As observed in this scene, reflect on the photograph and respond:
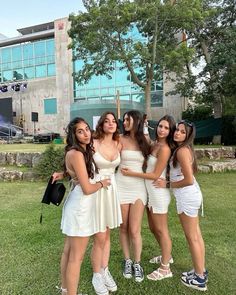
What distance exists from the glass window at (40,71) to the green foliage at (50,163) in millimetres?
25243

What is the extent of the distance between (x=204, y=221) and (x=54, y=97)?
27.6 m

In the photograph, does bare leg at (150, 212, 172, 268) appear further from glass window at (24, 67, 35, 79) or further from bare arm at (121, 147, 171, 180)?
glass window at (24, 67, 35, 79)

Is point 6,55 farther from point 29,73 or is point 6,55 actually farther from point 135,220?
point 135,220

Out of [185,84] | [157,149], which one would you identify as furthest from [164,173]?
[185,84]

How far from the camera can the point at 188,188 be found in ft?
8.75

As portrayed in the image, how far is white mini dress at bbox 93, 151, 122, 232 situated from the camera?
2.43m

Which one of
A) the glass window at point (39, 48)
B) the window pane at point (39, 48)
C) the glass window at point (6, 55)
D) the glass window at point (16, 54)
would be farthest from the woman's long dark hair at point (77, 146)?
the glass window at point (6, 55)

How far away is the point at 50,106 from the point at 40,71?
14.7 ft

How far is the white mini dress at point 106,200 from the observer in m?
2.43

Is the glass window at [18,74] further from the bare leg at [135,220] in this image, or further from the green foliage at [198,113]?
the bare leg at [135,220]

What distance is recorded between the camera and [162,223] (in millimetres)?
2854

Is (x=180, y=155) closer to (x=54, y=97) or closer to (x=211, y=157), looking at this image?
(x=211, y=157)

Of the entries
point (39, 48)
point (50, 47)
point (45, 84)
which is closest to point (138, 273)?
point (45, 84)

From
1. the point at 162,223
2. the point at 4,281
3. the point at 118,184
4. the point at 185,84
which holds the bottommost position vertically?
the point at 4,281
